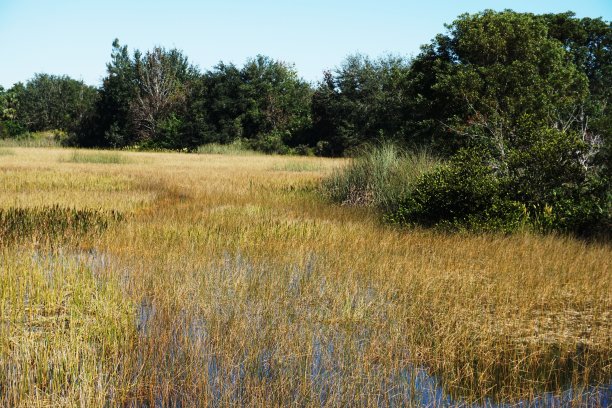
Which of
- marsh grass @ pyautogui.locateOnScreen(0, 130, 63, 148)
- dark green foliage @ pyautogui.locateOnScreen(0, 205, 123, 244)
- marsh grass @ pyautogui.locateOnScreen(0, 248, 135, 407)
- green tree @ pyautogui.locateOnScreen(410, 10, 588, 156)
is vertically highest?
green tree @ pyautogui.locateOnScreen(410, 10, 588, 156)

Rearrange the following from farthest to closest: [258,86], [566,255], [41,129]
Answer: [41,129]
[258,86]
[566,255]

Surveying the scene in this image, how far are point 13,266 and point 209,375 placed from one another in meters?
3.62

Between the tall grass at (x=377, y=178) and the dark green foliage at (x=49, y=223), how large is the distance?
18.2 feet

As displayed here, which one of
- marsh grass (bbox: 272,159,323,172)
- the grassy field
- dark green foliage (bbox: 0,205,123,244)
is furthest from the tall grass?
marsh grass (bbox: 272,159,323,172)

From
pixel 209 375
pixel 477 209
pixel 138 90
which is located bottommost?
pixel 209 375

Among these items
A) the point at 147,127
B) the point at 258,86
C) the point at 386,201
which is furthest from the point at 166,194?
the point at 147,127

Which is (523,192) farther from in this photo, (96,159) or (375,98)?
(375,98)

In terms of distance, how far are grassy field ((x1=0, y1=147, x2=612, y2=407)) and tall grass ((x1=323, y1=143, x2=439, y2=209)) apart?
271 cm

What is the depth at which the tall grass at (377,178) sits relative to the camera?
12.8 m

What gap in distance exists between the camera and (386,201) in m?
12.2

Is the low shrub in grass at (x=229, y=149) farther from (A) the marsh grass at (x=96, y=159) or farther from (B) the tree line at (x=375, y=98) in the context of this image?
(A) the marsh grass at (x=96, y=159)

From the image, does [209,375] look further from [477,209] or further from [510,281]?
[477,209]

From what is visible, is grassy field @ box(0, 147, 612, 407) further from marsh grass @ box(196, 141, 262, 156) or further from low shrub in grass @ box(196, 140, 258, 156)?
low shrub in grass @ box(196, 140, 258, 156)

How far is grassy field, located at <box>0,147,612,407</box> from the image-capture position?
4.05 metres
